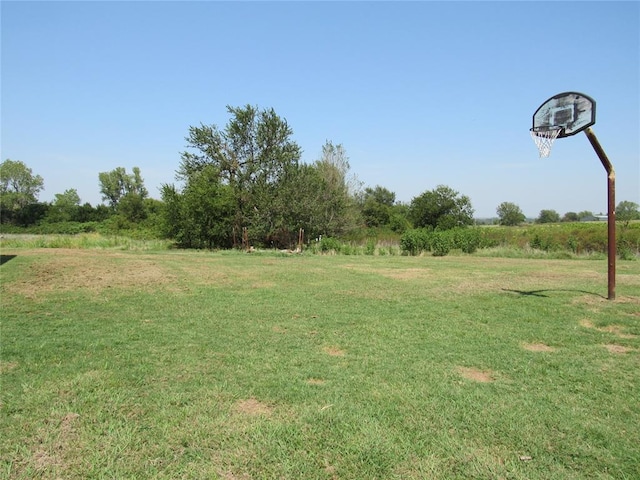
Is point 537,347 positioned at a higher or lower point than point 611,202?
lower

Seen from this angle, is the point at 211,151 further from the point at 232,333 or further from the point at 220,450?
the point at 220,450

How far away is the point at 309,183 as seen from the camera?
26156 mm

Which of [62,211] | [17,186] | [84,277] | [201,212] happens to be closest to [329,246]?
[201,212]

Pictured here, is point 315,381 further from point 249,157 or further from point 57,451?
point 249,157

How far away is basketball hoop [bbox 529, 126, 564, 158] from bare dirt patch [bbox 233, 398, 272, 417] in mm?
7553

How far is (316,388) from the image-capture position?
3686mm

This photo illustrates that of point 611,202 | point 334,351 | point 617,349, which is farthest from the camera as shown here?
point 611,202

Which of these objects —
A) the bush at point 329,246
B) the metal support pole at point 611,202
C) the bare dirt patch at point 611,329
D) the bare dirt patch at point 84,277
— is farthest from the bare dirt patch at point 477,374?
the bush at point 329,246

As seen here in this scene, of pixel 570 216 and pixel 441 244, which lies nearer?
pixel 441 244

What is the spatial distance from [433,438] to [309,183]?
23.9 metres

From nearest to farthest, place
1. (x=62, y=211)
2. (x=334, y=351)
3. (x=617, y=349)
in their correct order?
1. (x=334, y=351)
2. (x=617, y=349)
3. (x=62, y=211)

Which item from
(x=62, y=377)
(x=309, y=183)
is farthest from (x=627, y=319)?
(x=309, y=183)

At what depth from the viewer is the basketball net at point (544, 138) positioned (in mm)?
8070

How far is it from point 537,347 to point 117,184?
67.3 m
